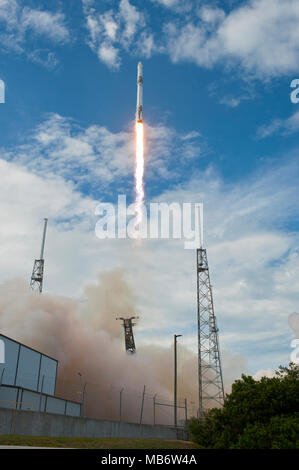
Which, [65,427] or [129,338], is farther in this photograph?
[129,338]

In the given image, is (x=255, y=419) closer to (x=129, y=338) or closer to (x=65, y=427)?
(x=65, y=427)

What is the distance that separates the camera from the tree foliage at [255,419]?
21.4 m

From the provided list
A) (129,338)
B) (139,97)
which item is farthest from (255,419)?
(129,338)

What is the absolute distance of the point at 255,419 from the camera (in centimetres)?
2428

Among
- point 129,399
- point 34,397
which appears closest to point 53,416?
point 34,397

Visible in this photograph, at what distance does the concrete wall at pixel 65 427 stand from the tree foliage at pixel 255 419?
8.42 m

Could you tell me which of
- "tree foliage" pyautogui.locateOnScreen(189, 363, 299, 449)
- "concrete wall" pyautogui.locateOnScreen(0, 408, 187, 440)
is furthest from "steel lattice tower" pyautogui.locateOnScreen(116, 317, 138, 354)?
"tree foliage" pyautogui.locateOnScreen(189, 363, 299, 449)

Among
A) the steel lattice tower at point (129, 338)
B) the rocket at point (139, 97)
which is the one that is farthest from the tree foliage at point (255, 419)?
the steel lattice tower at point (129, 338)

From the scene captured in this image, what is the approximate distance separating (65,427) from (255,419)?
13.2 meters

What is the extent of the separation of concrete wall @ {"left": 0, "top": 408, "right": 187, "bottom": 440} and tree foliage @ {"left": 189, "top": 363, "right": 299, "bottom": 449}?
842cm

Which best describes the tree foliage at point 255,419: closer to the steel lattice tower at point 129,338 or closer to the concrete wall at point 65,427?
the concrete wall at point 65,427

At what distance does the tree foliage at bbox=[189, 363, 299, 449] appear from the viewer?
21.4 m

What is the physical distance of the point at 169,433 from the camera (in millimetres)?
40938
